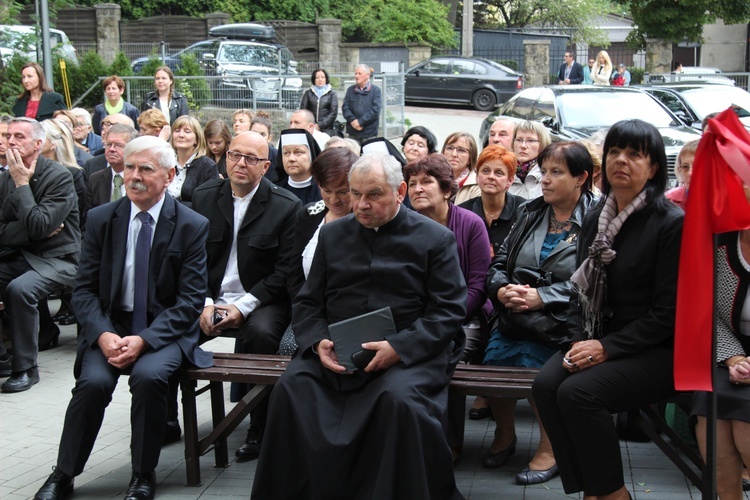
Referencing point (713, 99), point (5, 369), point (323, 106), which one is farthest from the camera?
point (323, 106)

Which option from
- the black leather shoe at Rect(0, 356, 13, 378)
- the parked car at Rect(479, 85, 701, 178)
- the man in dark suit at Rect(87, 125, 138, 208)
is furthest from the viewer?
the parked car at Rect(479, 85, 701, 178)

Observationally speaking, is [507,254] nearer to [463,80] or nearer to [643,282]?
[643,282]

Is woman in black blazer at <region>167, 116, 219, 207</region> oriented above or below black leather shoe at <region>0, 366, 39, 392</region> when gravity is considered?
above

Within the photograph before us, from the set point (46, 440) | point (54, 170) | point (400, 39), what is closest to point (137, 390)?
point (46, 440)

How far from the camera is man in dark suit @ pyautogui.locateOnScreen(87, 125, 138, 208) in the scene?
27.6 feet

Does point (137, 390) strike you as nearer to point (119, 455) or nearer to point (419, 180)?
point (119, 455)

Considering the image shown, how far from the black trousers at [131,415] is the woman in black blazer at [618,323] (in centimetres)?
207

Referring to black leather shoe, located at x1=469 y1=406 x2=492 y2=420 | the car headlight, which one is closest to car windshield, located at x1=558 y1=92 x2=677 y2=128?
the car headlight

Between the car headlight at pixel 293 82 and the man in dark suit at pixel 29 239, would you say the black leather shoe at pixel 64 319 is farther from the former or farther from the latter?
the car headlight at pixel 293 82

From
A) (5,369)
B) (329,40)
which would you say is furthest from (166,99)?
(329,40)

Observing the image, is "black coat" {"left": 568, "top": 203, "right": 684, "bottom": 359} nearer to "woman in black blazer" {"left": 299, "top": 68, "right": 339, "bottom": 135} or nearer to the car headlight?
"woman in black blazer" {"left": 299, "top": 68, "right": 339, "bottom": 135}

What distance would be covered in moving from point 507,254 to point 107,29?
107ft

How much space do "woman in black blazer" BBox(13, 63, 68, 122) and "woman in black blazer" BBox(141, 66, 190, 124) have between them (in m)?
1.39

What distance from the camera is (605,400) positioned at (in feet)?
15.4
